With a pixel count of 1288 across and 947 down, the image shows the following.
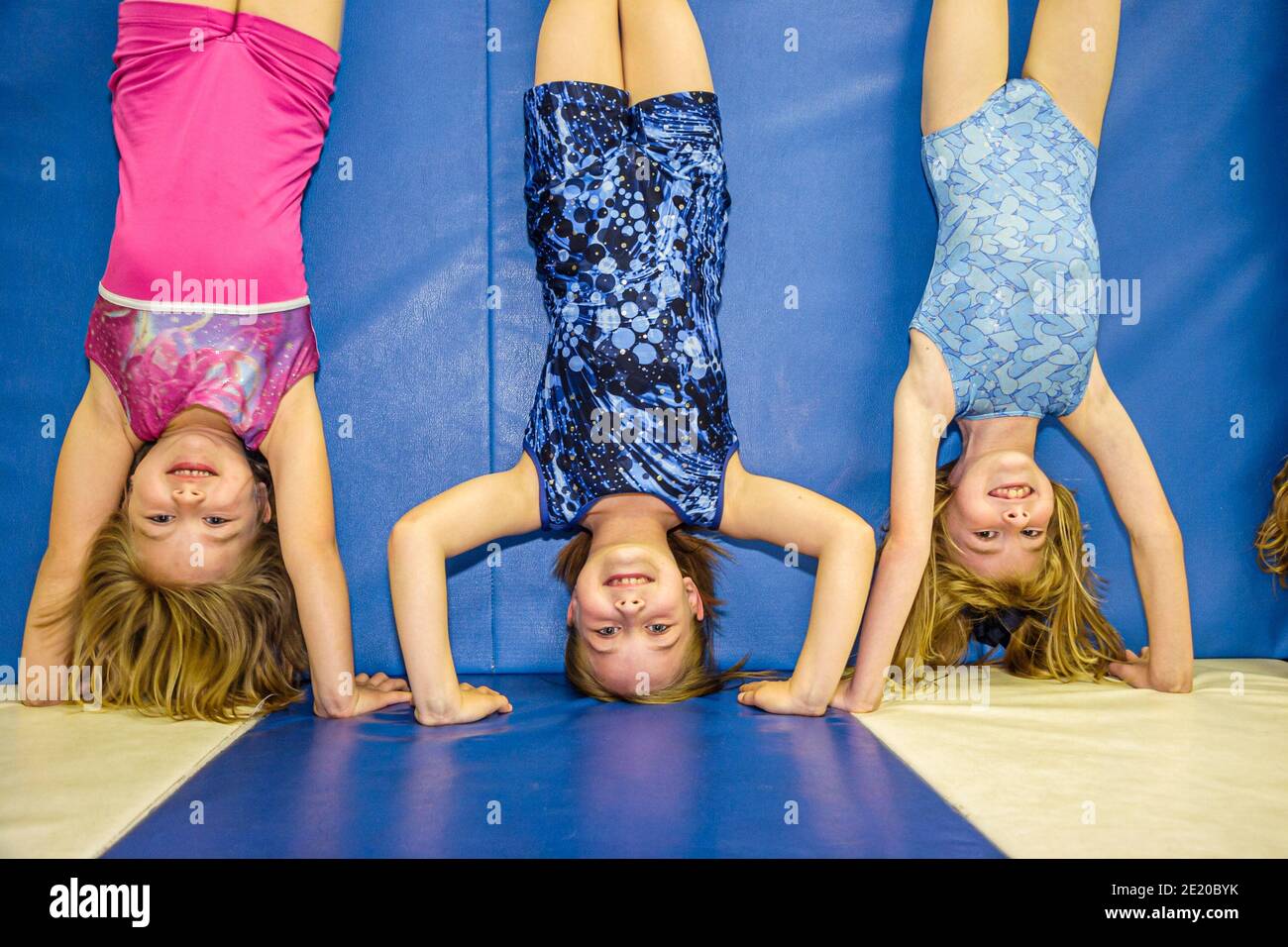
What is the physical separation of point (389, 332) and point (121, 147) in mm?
756

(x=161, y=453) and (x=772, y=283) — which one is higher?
(x=772, y=283)

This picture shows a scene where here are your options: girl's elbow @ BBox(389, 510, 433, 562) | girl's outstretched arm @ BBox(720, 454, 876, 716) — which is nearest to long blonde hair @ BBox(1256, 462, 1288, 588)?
girl's outstretched arm @ BBox(720, 454, 876, 716)

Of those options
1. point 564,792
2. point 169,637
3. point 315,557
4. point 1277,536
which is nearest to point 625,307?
point 315,557

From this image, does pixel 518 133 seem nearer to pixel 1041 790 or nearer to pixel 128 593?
pixel 128 593

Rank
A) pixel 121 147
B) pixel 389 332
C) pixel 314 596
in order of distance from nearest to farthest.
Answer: pixel 314 596 → pixel 121 147 → pixel 389 332

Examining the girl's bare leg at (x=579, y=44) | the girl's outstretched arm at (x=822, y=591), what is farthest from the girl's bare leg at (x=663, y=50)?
Answer: the girl's outstretched arm at (x=822, y=591)

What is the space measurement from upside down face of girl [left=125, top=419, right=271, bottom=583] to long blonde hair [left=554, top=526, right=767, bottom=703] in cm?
78

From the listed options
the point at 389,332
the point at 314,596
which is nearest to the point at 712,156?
the point at 389,332

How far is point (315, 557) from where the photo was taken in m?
2.35

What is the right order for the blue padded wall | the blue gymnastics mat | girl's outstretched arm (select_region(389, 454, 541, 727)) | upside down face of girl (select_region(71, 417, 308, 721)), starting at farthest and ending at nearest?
1. the blue padded wall
2. upside down face of girl (select_region(71, 417, 308, 721))
3. girl's outstretched arm (select_region(389, 454, 541, 727))
4. the blue gymnastics mat

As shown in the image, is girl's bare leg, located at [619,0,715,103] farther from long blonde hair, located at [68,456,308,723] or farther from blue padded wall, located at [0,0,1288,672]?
long blonde hair, located at [68,456,308,723]

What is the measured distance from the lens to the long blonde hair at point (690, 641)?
96.1 inches

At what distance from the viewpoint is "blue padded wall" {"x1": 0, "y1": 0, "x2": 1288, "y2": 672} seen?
108 inches

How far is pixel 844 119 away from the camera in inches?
111
